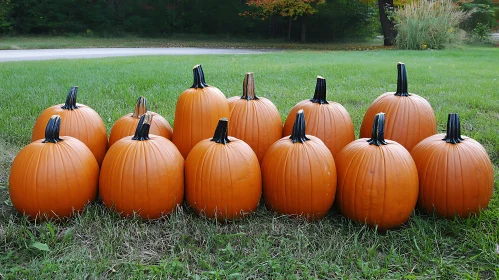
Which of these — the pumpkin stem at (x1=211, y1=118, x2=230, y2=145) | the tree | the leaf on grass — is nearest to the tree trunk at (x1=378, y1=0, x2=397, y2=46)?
the tree

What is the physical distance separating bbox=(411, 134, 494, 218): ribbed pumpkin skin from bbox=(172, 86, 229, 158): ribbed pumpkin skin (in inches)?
48.2

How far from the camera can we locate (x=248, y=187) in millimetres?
2461

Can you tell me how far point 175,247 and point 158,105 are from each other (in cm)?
322

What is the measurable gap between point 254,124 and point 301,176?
574mm

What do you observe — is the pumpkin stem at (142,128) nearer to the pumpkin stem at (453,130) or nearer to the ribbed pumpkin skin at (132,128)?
the ribbed pumpkin skin at (132,128)

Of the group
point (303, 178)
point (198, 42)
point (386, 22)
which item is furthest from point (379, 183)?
point (198, 42)

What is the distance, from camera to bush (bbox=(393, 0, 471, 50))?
17.2 meters

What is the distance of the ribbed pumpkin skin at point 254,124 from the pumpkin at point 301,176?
360 millimetres

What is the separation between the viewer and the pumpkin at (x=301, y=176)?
2445 mm

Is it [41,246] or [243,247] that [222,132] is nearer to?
[243,247]

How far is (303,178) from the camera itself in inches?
96.5

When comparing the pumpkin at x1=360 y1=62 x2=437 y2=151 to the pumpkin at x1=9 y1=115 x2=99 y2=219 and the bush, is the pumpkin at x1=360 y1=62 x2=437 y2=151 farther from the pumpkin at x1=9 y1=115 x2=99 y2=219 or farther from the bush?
the bush

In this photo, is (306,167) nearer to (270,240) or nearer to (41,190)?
(270,240)

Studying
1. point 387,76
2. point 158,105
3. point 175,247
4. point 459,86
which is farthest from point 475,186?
point 387,76
